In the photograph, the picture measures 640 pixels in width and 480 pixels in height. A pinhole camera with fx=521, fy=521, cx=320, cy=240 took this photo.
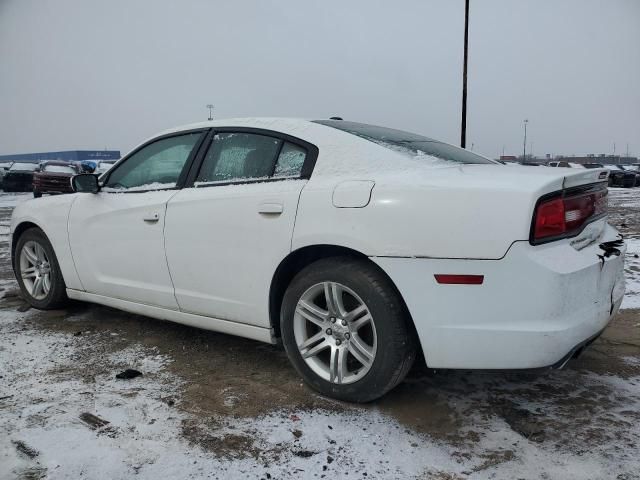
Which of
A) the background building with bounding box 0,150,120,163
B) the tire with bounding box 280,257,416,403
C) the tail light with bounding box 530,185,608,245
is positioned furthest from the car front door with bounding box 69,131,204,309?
the background building with bounding box 0,150,120,163

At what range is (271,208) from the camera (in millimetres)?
2818

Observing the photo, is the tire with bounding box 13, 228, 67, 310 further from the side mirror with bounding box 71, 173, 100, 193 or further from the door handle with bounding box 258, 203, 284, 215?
the door handle with bounding box 258, 203, 284, 215

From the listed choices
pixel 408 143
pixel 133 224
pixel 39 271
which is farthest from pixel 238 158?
pixel 39 271

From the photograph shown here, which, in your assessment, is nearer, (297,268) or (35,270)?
(297,268)

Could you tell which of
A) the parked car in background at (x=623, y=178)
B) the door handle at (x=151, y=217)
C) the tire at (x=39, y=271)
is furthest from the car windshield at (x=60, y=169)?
the parked car in background at (x=623, y=178)

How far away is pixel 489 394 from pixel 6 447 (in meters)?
2.34

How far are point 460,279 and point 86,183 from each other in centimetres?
286

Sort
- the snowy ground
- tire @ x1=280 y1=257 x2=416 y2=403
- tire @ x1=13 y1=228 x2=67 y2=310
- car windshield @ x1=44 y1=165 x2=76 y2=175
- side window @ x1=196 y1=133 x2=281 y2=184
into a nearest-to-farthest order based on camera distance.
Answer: the snowy ground → tire @ x1=280 y1=257 x2=416 y2=403 → side window @ x1=196 y1=133 x2=281 y2=184 → tire @ x1=13 y1=228 x2=67 y2=310 → car windshield @ x1=44 y1=165 x2=76 y2=175

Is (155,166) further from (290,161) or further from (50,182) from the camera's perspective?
(50,182)

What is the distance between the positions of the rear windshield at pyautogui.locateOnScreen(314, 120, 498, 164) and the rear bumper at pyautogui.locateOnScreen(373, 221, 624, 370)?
31.2 inches

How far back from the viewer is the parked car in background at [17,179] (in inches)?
912

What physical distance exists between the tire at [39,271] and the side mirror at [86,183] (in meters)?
0.68

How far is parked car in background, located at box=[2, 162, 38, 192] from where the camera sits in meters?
23.2

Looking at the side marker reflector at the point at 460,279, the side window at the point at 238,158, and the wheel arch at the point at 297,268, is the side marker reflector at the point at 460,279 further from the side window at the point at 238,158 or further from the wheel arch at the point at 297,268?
the side window at the point at 238,158
